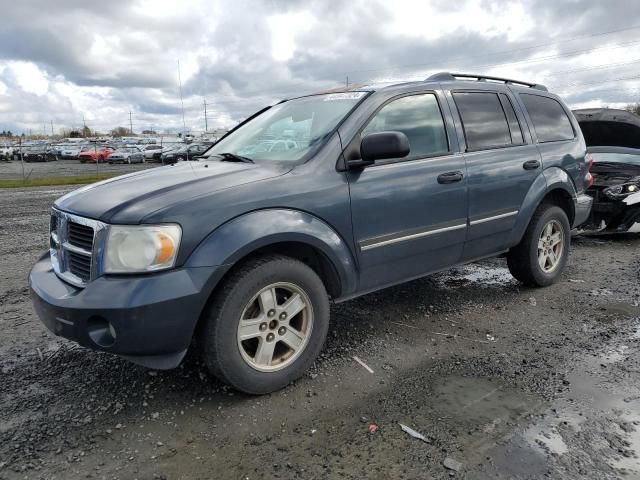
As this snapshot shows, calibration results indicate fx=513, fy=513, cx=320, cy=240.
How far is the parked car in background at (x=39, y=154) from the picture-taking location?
143 ft

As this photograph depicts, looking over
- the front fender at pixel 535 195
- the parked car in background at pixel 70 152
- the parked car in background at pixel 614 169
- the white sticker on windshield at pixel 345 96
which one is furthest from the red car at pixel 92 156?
the front fender at pixel 535 195

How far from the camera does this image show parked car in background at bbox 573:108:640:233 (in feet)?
22.9

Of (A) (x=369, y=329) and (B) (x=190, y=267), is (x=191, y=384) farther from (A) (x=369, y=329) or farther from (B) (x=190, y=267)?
(A) (x=369, y=329)

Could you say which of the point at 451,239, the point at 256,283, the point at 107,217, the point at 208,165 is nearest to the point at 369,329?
the point at 451,239

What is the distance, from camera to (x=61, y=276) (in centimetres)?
302

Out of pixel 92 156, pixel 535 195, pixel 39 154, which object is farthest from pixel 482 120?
pixel 39 154

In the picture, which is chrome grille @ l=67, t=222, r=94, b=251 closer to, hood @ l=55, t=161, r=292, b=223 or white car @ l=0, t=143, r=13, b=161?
hood @ l=55, t=161, r=292, b=223

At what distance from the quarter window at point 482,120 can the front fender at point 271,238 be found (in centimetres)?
159

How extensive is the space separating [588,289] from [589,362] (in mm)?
1830

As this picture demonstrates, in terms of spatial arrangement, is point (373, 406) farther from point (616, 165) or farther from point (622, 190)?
point (616, 165)

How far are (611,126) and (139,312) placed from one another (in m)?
8.02

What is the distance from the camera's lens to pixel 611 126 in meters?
8.04

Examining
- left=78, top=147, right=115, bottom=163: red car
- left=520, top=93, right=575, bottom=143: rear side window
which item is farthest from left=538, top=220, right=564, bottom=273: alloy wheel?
left=78, top=147, right=115, bottom=163: red car

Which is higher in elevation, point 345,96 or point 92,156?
point 345,96
